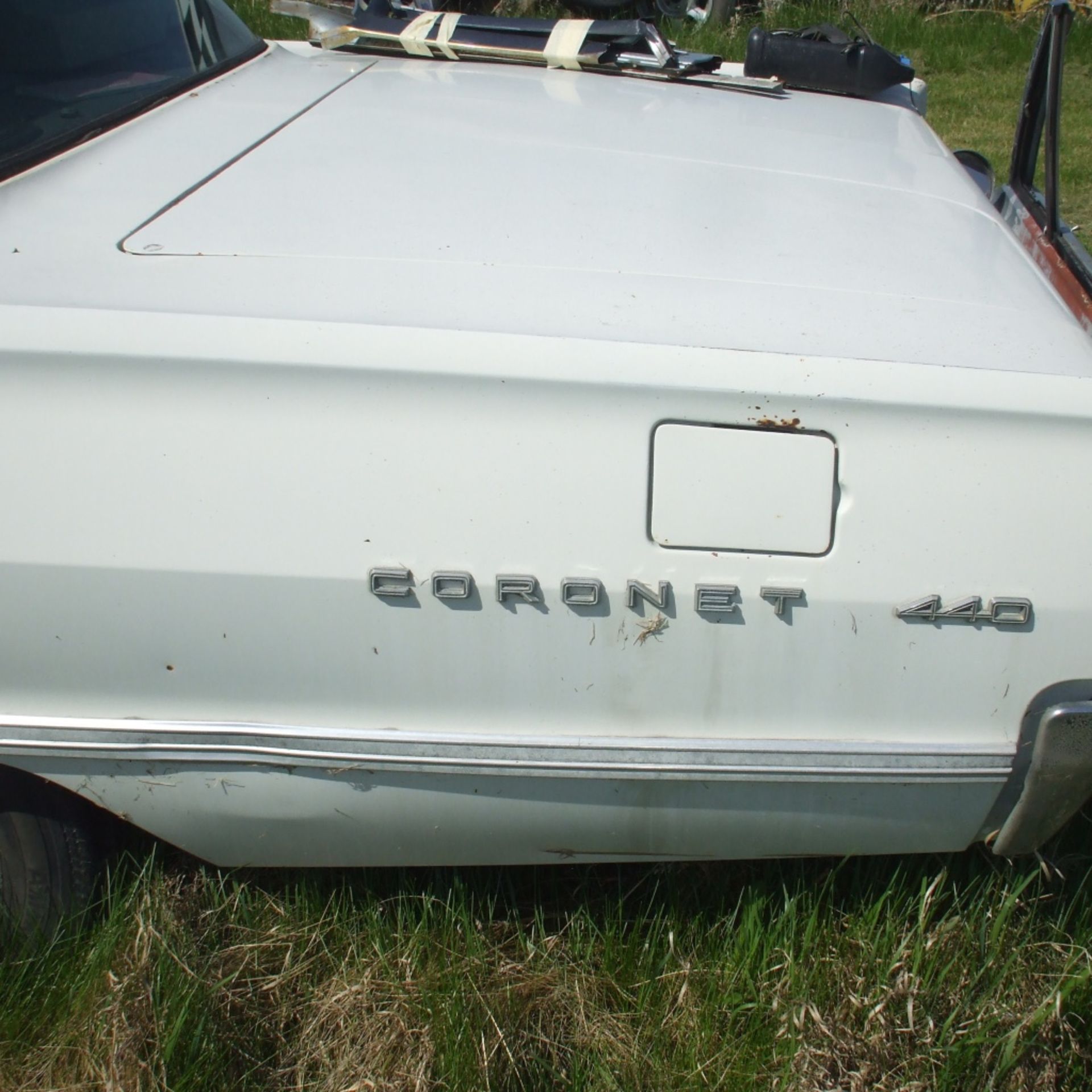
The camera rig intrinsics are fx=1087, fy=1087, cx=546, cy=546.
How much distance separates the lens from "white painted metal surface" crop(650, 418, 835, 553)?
1.39m

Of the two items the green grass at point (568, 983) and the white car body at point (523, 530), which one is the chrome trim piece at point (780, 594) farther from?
the green grass at point (568, 983)

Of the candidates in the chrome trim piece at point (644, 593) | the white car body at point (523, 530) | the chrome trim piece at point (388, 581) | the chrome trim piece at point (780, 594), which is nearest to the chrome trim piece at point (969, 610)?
the white car body at point (523, 530)

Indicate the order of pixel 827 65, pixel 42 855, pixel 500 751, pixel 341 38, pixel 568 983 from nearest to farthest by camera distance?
pixel 500 751 < pixel 42 855 < pixel 568 983 < pixel 827 65 < pixel 341 38

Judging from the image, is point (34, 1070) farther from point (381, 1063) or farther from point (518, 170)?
point (518, 170)

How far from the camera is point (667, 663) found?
146 cm

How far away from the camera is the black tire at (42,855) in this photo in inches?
67.1

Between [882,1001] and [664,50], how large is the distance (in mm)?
2111

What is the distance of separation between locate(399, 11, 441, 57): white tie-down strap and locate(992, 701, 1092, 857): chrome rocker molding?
6.91ft

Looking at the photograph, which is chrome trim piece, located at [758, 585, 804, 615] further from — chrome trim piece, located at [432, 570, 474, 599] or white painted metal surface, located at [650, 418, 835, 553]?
chrome trim piece, located at [432, 570, 474, 599]

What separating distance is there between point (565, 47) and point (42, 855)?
207cm

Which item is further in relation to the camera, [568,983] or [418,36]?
[418,36]

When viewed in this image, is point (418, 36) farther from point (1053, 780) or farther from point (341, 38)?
point (1053, 780)

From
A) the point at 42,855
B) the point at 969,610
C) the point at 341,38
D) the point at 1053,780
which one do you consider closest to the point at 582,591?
the point at 969,610

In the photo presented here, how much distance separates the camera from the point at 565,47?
2586 millimetres
